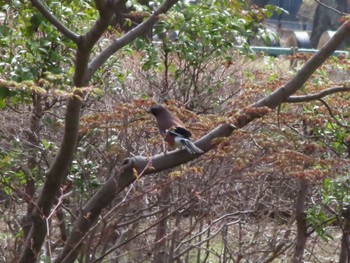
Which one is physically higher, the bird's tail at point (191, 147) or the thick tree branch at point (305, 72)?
the thick tree branch at point (305, 72)

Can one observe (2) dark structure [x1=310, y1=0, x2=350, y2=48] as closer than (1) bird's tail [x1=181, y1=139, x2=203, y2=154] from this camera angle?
No

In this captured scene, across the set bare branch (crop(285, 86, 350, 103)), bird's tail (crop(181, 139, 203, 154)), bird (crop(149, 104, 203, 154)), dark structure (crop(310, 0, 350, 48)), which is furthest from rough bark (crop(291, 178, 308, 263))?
dark structure (crop(310, 0, 350, 48))

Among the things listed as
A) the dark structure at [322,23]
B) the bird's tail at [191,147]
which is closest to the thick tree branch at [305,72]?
the bird's tail at [191,147]

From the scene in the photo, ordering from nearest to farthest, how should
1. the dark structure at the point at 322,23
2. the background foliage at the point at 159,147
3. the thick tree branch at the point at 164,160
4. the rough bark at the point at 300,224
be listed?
the thick tree branch at the point at 164,160 → the background foliage at the point at 159,147 → the rough bark at the point at 300,224 → the dark structure at the point at 322,23

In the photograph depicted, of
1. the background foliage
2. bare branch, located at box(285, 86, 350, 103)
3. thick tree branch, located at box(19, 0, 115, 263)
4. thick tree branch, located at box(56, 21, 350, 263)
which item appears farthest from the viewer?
the background foliage

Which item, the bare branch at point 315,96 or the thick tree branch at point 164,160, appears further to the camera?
the bare branch at point 315,96

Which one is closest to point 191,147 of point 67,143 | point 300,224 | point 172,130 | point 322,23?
point 172,130

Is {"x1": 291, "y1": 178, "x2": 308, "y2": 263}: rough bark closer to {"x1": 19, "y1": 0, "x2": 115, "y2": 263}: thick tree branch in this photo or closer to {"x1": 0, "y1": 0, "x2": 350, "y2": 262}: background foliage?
{"x1": 0, "y1": 0, "x2": 350, "y2": 262}: background foliage

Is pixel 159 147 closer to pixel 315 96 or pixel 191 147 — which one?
pixel 191 147

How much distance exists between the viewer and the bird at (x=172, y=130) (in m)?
4.32

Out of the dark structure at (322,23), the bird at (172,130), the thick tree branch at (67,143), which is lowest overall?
the thick tree branch at (67,143)

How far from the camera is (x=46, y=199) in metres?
4.32

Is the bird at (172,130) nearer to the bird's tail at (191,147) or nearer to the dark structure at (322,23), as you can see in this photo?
the bird's tail at (191,147)

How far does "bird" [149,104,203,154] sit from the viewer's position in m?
4.32
